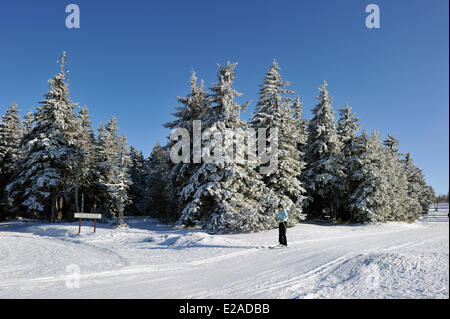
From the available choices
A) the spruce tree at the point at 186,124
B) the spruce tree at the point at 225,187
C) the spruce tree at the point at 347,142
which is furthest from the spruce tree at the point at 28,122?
the spruce tree at the point at 347,142

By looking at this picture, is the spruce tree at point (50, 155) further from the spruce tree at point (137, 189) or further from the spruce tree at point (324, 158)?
the spruce tree at point (324, 158)

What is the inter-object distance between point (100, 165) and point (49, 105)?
7.54 m

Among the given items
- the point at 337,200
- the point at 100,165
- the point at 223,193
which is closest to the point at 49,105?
the point at 100,165

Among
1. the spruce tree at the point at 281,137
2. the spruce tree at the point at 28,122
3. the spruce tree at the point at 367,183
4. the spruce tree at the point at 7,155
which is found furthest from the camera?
the spruce tree at the point at 28,122

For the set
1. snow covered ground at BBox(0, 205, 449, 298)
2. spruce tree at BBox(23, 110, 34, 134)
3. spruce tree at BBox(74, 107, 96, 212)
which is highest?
spruce tree at BBox(23, 110, 34, 134)

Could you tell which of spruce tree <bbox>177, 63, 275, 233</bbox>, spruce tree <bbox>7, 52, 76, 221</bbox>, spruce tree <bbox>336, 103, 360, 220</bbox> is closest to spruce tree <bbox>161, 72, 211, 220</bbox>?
spruce tree <bbox>177, 63, 275, 233</bbox>

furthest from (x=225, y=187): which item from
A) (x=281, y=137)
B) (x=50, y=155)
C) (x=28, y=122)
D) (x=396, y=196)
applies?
(x=28, y=122)

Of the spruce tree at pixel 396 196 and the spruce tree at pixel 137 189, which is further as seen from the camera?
the spruce tree at pixel 137 189

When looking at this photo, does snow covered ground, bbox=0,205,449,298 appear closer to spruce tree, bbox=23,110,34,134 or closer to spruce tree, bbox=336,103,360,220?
spruce tree, bbox=336,103,360,220

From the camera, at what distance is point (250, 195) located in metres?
18.5

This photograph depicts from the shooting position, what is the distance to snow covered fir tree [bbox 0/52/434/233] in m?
18.1

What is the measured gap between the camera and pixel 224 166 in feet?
58.3

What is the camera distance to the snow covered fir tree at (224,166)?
59.4ft
